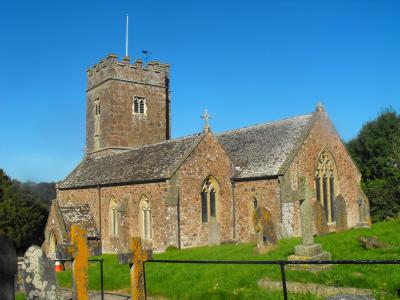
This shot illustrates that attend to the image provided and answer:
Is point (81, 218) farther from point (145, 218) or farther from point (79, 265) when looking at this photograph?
point (79, 265)

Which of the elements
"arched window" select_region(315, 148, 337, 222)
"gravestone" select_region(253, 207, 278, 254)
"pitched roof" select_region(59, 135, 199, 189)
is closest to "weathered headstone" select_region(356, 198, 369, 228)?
"arched window" select_region(315, 148, 337, 222)

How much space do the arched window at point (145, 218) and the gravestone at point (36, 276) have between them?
675 inches

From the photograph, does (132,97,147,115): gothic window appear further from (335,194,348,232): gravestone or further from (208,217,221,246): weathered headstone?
(335,194,348,232): gravestone

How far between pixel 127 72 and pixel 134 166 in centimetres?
1205

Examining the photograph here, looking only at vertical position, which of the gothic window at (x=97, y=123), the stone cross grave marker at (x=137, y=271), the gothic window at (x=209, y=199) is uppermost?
the gothic window at (x=97, y=123)

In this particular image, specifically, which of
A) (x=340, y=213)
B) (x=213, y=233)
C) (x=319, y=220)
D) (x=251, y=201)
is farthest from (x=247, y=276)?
(x=340, y=213)

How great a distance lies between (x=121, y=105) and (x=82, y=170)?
6.05m

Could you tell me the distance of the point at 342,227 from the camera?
79.5ft

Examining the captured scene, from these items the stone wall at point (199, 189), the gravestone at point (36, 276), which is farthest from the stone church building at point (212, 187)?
the gravestone at point (36, 276)

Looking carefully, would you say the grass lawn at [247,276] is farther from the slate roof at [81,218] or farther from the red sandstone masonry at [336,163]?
the slate roof at [81,218]

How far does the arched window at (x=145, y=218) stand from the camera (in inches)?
981

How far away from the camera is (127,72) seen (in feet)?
121

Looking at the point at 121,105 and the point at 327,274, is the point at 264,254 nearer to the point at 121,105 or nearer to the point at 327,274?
the point at 327,274

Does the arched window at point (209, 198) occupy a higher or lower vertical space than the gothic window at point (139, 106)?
lower
